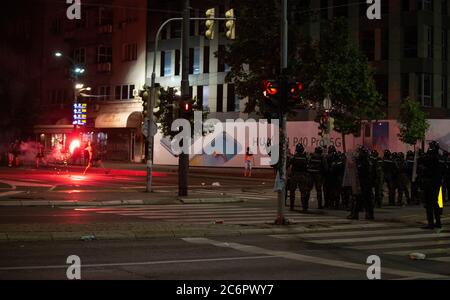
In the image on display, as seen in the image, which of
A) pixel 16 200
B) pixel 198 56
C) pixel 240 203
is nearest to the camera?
pixel 16 200

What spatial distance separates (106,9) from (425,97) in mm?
31106

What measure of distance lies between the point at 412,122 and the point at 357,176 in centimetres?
2622

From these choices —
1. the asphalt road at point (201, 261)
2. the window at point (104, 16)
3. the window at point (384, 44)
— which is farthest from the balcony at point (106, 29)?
the asphalt road at point (201, 261)

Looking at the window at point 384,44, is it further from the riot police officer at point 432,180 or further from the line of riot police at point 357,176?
the riot police officer at point 432,180

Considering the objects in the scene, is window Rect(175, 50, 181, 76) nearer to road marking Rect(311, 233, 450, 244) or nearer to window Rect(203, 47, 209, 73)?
window Rect(203, 47, 209, 73)

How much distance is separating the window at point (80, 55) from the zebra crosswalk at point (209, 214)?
45.2 meters

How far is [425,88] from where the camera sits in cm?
4522

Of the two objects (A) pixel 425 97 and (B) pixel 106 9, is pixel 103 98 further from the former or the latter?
(A) pixel 425 97

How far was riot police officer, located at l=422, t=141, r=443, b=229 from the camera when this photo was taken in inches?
560

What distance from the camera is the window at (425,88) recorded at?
44969 mm

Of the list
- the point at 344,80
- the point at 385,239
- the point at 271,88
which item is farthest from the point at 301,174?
the point at 344,80

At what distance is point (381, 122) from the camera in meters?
44.9

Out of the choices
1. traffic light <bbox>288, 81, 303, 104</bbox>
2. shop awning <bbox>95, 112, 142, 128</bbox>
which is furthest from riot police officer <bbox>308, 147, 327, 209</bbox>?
shop awning <bbox>95, 112, 142, 128</bbox>
